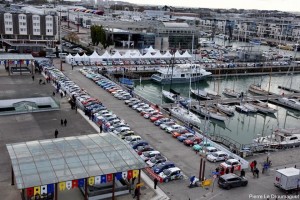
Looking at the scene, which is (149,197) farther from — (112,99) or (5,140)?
(112,99)

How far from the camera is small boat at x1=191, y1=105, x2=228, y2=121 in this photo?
148ft

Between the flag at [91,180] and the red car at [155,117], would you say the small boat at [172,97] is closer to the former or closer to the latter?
the red car at [155,117]

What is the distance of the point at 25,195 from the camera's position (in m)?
20.0

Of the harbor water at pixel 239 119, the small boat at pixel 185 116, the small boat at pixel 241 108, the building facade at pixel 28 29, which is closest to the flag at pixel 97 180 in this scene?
the harbor water at pixel 239 119

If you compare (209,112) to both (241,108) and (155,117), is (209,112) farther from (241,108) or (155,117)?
(155,117)

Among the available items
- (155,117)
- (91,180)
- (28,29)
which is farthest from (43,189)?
(28,29)

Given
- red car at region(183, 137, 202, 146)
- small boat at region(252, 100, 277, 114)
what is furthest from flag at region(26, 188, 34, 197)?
small boat at region(252, 100, 277, 114)

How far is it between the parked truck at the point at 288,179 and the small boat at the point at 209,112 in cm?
2013

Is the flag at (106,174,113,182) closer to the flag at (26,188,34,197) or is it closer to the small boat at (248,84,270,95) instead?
the flag at (26,188,34,197)

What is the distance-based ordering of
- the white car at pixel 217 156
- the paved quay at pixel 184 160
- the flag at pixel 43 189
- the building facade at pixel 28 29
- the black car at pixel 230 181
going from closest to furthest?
the flag at pixel 43 189
the paved quay at pixel 184 160
the black car at pixel 230 181
the white car at pixel 217 156
the building facade at pixel 28 29

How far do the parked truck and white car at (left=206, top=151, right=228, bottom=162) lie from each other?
5.23 m

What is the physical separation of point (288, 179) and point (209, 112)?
73.0 feet

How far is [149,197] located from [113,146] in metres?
3.84

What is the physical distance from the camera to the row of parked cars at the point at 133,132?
25.3 metres
